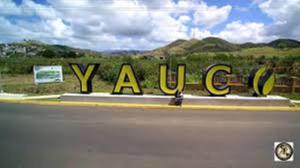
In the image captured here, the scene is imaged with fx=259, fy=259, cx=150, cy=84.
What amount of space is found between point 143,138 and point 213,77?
6992 mm

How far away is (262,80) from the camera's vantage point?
13234mm

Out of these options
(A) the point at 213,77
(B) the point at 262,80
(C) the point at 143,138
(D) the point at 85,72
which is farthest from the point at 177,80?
(C) the point at 143,138

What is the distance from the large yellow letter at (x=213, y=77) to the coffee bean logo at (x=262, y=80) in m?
1.31

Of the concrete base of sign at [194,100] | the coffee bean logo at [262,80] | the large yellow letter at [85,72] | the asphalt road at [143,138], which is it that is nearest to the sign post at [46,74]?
the large yellow letter at [85,72]

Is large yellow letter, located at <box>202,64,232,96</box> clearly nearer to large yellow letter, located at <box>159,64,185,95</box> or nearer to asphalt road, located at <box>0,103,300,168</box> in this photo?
large yellow letter, located at <box>159,64,185,95</box>

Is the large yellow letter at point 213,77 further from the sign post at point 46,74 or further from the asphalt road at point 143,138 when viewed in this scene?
the sign post at point 46,74

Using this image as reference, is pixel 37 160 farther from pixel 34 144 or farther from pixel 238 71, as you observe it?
pixel 238 71

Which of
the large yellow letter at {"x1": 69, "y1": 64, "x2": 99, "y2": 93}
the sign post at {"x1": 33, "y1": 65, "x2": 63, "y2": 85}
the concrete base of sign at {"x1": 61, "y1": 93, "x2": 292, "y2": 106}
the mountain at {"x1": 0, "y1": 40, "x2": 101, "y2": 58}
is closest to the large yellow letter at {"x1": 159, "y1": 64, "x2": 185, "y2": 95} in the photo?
the concrete base of sign at {"x1": 61, "y1": 93, "x2": 292, "y2": 106}

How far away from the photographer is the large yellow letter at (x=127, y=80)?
13.8 m

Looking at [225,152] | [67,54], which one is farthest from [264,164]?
[67,54]

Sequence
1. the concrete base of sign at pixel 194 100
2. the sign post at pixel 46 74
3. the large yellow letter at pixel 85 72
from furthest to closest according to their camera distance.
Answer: the sign post at pixel 46 74
the large yellow letter at pixel 85 72
the concrete base of sign at pixel 194 100

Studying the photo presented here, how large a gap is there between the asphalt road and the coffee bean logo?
1840 mm

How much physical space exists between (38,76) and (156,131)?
1484 centimetres

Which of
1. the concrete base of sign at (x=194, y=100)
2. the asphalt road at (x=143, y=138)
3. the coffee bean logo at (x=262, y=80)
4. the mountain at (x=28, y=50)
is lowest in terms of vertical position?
the asphalt road at (x=143, y=138)
